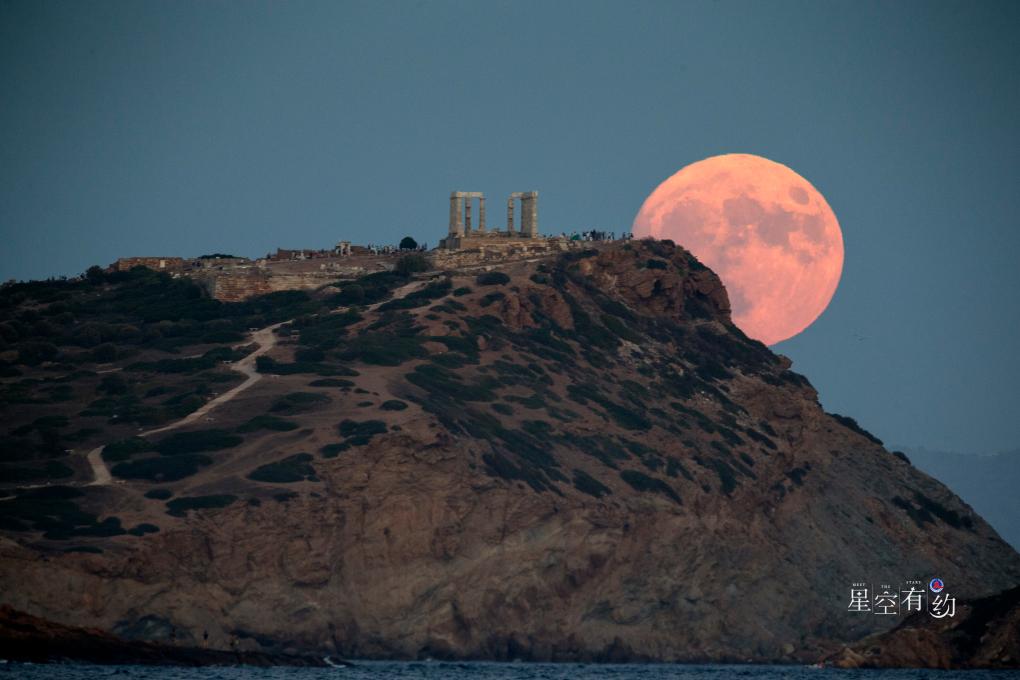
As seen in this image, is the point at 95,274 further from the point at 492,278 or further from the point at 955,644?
the point at 955,644

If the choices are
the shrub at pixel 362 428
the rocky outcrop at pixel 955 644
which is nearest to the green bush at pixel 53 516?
the shrub at pixel 362 428

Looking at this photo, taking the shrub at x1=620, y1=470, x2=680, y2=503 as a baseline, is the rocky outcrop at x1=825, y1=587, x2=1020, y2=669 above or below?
below

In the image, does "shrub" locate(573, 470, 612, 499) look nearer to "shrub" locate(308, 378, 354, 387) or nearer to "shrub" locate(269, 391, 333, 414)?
"shrub" locate(308, 378, 354, 387)

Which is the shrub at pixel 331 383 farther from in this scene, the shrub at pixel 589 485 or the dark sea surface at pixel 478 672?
the dark sea surface at pixel 478 672

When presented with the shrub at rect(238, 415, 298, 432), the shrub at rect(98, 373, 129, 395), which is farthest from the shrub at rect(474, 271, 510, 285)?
the shrub at rect(238, 415, 298, 432)

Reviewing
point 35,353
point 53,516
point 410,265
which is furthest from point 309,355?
point 53,516

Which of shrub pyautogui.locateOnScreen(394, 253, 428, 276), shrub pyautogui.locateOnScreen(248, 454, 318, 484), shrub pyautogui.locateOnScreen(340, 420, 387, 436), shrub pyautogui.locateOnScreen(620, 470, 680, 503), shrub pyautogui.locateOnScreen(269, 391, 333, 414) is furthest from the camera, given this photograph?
Answer: shrub pyautogui.locateOnScreen(394, 253, 428, 276)

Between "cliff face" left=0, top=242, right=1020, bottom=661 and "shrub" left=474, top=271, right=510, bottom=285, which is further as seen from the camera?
"shrub" left=474, top=271, right=510, bottom=285
